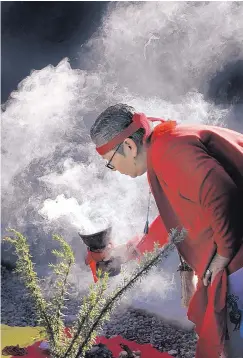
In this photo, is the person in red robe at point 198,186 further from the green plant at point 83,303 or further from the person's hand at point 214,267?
the green plant at point 83,303

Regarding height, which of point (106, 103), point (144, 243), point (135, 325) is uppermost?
point (106, 103)

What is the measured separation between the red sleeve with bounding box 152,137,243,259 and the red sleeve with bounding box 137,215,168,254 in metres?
0.29

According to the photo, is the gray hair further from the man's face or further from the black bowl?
the black bowl

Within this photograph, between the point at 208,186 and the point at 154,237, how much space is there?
41 centimetres

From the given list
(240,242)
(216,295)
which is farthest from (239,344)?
(240,242)

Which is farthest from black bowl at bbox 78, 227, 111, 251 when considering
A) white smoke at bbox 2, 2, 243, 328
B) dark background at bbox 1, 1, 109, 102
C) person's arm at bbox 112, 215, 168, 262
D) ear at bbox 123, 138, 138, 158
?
dark background at bbox 1, 1, 109, 102

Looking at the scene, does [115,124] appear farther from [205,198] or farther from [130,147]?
[205,198]

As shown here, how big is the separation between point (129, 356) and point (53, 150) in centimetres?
93

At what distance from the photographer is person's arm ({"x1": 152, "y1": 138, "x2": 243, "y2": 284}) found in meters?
1.31

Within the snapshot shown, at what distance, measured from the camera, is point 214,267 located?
141 cm

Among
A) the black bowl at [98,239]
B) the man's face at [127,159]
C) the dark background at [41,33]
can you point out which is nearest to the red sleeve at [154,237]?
the black bowl at [98,239]

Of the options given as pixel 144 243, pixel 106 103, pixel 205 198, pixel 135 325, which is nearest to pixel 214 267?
pixel 205 198

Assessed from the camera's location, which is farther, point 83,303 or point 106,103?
point 106,103

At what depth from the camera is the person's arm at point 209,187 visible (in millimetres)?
1309
